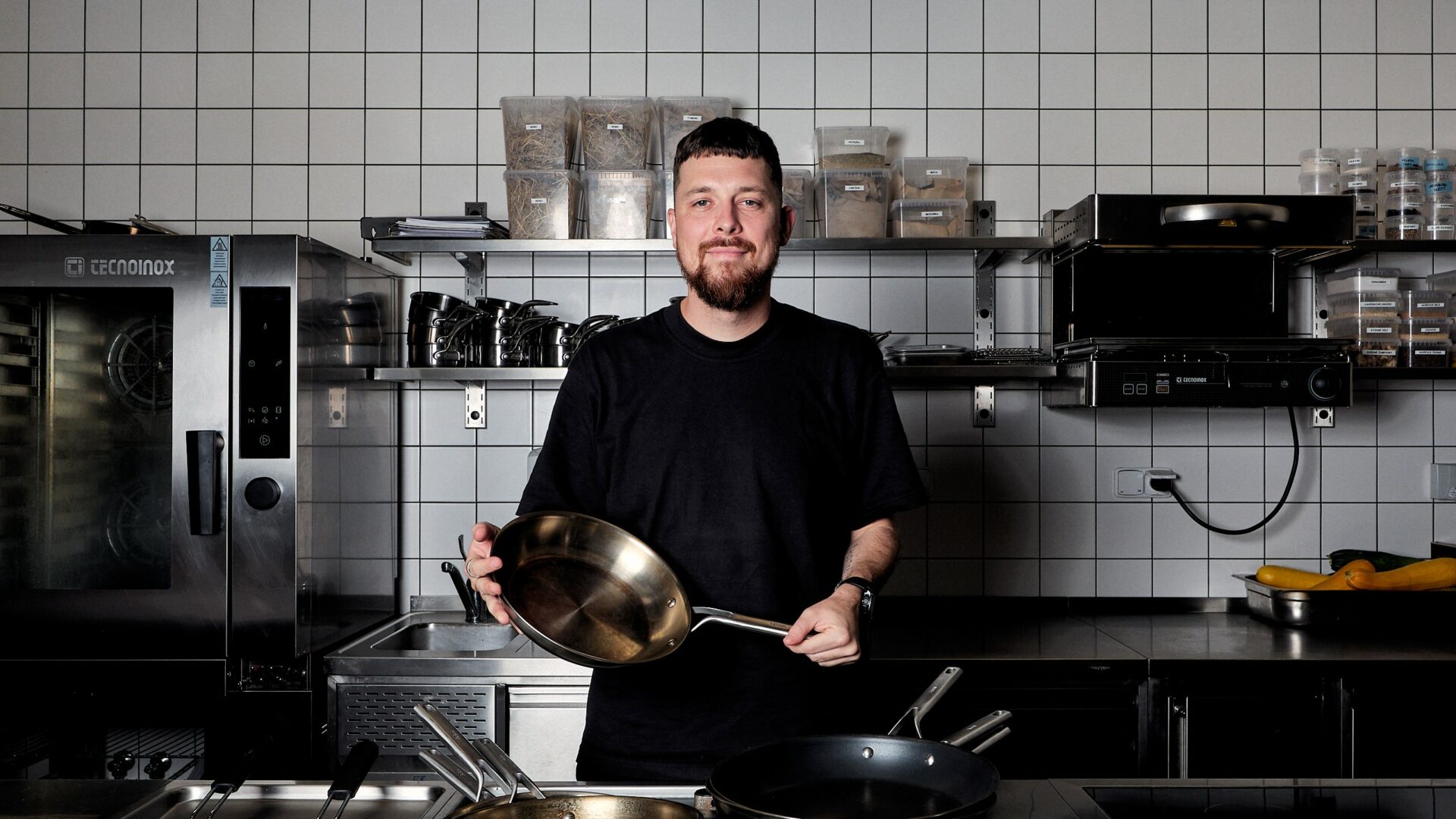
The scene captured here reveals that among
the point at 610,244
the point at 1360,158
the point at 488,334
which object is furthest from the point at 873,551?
the point at 1360,158

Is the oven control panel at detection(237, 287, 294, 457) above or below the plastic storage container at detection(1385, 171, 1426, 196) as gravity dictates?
below

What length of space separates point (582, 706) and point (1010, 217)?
1.62m

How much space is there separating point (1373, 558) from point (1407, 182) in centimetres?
92

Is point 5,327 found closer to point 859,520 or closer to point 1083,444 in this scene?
point 859,520

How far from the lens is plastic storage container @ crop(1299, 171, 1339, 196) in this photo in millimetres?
2564

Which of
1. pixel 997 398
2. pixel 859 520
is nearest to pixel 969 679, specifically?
pixel 859 520

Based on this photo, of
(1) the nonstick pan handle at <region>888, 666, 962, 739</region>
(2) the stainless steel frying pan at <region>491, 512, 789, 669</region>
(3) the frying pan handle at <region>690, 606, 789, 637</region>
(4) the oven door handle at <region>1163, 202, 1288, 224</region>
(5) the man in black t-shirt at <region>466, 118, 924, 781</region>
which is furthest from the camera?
(4) the oven door handle at <region>1163, 202, 1288, 224</region>

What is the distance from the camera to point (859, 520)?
1586 millimetres

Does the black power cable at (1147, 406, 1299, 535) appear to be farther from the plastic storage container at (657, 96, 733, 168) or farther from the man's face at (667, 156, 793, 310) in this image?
the man's face at (667, 156, 793, 310)

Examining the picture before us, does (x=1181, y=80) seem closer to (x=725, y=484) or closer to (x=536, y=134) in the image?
(x=536, y=134)

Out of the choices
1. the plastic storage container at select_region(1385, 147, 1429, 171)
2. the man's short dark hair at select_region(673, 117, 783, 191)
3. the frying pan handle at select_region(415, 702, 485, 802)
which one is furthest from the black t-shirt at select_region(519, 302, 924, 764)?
the plastic storage container at select_region(1385, 147, 1429, 171)

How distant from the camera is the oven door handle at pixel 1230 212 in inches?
89.4

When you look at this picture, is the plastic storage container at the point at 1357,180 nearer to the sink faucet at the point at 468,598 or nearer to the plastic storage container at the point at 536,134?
the plastic storage container at the point at 536,134

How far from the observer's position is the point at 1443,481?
2.68 metres
